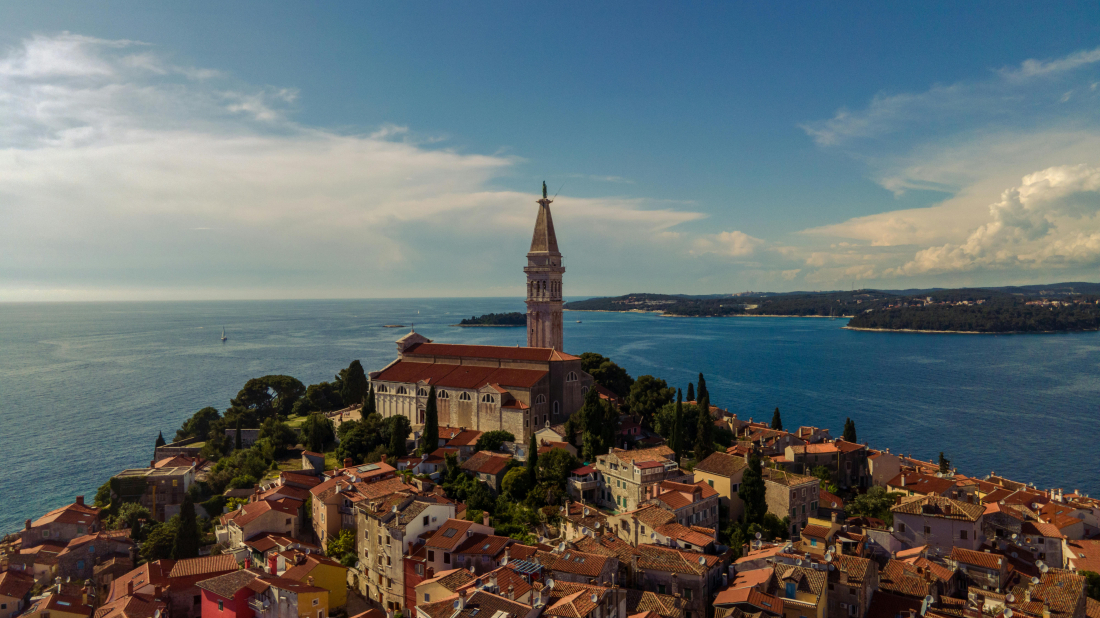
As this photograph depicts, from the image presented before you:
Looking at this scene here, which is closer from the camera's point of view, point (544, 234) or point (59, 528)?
point (59, 528)

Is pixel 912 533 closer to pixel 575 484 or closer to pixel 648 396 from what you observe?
pixel 575 484

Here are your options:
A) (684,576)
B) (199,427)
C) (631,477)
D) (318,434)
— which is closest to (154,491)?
(318,434)

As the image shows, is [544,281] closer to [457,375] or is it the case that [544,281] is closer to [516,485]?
[457,375]

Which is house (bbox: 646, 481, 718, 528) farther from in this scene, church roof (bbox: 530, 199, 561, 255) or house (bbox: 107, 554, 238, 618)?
church roof (bbox: 530, 199, 561, 255)

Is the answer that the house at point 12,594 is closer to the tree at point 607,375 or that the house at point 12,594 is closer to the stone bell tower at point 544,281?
the stone bell tower at point 544,281

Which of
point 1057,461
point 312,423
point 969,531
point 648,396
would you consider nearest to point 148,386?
point 312,423

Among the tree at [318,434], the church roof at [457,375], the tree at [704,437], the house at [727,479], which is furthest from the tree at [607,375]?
the tree at [318,434]
